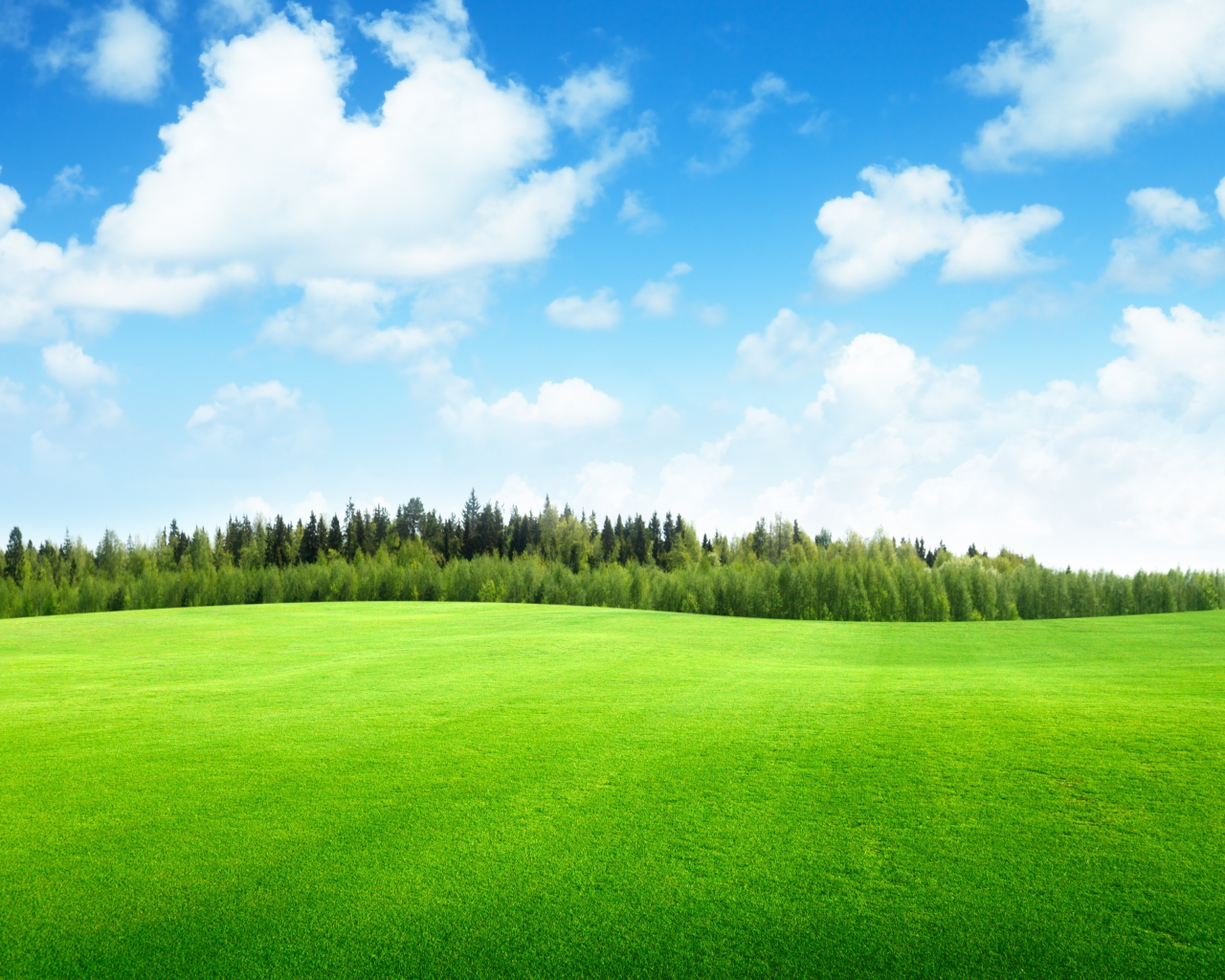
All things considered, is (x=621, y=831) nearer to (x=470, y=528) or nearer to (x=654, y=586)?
(x=654, y=586)

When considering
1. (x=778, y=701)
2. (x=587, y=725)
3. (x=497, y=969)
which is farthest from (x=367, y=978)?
(x=778, y=701)

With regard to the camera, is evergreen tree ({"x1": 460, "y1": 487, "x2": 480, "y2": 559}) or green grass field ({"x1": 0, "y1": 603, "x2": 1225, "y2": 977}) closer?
green grass field ({"x1": 0, "y1": 603, "x2": 1225, "y2": 977})

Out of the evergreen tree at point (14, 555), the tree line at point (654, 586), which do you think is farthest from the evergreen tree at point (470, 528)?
the evergreen tree at point (14, 555)

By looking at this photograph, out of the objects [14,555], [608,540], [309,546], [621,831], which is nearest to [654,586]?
[608,540]

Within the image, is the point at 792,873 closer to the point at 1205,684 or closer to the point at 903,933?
the point at 903,933

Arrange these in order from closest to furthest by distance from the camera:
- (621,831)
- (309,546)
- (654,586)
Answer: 1. (621,831)
2. (654,586)
3. (309,546)

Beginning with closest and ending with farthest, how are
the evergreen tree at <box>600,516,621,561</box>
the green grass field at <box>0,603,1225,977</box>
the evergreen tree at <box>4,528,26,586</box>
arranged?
the green grass field at <box>0,603,1225,977</box> < the evergreen tree at <box>4,528,26,586</box> < the evergreen tree at <box>600,516,621,561</box>

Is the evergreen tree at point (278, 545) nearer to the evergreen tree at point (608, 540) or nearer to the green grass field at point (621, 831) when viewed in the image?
the evergreen tree at point (608, 540)

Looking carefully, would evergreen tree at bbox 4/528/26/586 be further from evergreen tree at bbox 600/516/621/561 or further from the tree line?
evergreen tree at bbox 600/516/621/561

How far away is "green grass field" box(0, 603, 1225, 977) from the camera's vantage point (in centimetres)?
378

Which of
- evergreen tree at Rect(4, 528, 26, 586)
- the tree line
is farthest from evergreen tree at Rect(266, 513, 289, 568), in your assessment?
evergreen tree at Rect(4, 528, 26, 586)

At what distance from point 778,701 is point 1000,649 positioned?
1048 cm

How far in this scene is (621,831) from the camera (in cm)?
512

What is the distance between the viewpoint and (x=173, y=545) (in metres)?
99.3
